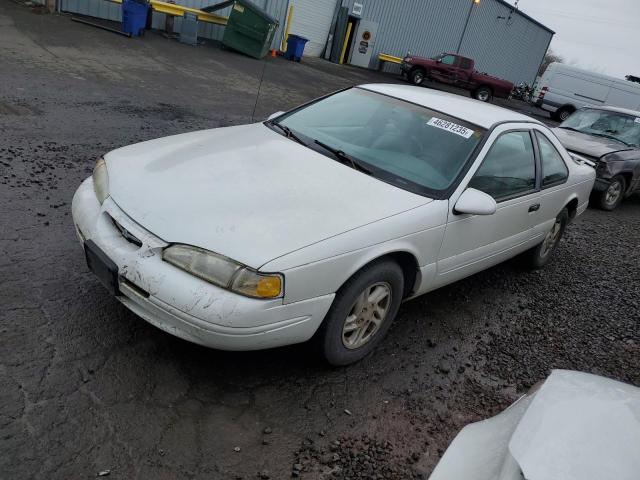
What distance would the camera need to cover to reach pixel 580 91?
24328 millimetres

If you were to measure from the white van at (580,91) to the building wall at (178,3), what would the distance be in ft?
42.1

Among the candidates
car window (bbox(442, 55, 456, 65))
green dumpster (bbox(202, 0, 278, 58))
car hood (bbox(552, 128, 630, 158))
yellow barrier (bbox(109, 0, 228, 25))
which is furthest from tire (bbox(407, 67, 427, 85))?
car hood (bbox(552, 128, 630, 158))

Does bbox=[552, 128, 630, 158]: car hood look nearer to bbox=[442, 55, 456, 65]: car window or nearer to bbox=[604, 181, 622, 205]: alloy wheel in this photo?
bbox=[604, 181, 622, 205]: alloy wheel

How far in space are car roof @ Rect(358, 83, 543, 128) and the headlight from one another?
87.3 inches

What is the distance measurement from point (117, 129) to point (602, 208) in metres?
7.77

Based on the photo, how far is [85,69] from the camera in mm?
9758

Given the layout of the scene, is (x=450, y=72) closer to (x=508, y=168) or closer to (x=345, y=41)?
(x=345, y=41)

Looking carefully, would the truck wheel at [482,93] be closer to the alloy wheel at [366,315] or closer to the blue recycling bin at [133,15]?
the blue recycling bin at [133,15]

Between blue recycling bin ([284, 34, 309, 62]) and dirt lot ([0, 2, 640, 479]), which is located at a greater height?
blue recycling bin ([284, 34, 309, 62])

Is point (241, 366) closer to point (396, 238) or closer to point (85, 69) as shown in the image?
point (396, 238)

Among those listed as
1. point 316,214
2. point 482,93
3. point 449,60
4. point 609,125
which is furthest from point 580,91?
point 316,214

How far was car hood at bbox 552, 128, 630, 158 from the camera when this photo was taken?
28.3ft

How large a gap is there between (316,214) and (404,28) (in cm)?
2578

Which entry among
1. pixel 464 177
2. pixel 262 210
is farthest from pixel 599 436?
pixel 464 177
